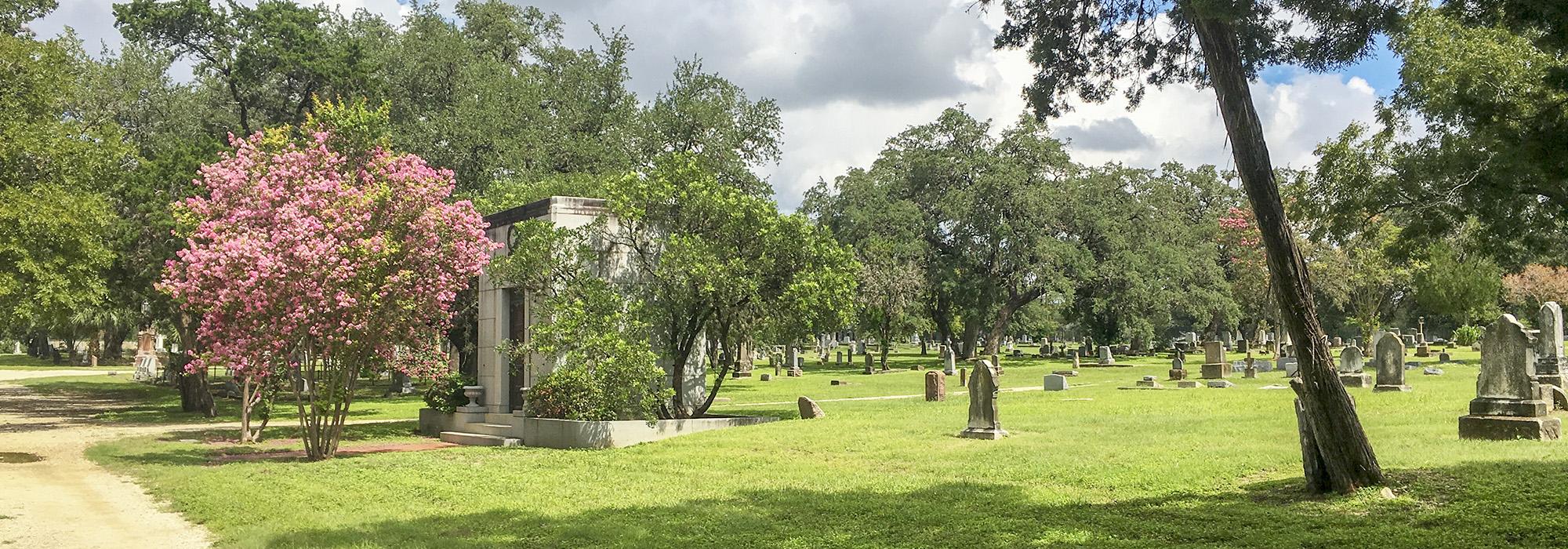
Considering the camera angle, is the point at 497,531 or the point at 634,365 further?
the point at 634,365

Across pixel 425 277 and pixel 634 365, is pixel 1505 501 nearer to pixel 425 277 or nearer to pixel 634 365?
pixel 634 365

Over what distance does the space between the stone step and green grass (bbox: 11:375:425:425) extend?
6886mm

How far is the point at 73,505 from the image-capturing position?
12.7 metres

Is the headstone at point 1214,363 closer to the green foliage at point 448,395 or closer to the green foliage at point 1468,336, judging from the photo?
the green foliage at point 448,395

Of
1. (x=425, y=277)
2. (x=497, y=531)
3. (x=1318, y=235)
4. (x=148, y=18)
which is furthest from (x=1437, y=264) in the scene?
(x=148, y=18)

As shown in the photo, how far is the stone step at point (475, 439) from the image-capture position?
65.3ft

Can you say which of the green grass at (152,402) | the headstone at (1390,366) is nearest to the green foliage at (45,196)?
the green grass at (152,402)

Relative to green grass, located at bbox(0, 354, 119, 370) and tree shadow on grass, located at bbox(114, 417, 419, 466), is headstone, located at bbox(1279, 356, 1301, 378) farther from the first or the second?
green grass, located at bbox(0, 354, 119, 370)

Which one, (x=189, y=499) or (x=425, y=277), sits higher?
(x=425, y=277)

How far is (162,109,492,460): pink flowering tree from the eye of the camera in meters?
16.6

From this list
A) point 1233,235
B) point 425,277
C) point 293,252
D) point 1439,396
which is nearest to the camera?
point 293,252

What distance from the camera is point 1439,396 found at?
67.1 ft

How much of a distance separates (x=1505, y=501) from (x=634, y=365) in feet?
44.3

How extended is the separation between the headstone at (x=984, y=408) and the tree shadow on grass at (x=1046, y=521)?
17.0 feet
